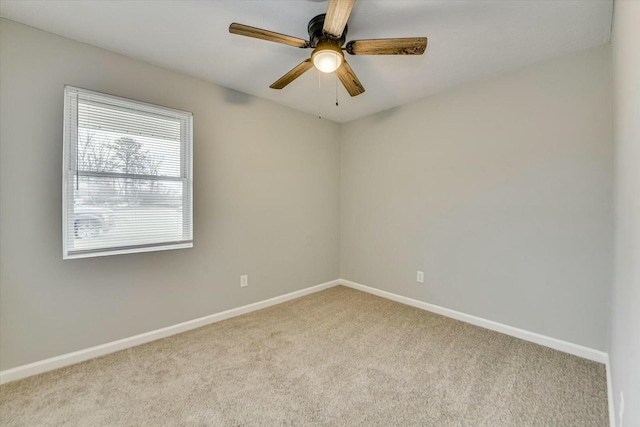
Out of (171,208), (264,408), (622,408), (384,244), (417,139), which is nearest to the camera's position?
(622,408)

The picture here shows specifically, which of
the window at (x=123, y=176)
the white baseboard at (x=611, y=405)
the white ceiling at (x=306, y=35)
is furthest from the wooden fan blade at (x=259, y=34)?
the white baseboard at (x=611, y=405)

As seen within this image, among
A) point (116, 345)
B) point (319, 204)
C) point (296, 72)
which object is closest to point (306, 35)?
point (296, 72)

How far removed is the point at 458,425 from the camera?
1.55 m

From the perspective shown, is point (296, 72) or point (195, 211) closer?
point (296, 72)

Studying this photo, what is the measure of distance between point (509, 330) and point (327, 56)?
2.83 meters

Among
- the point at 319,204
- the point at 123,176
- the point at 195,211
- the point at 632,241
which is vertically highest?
the point at 123,176

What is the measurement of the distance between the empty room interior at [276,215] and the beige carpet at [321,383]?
0.02m

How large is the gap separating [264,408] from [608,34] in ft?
11.4

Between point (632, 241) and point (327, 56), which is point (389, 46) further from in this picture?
point (632, 241)

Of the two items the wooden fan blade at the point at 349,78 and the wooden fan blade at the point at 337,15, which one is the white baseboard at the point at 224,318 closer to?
the wooden fan blade at the point at 349,78

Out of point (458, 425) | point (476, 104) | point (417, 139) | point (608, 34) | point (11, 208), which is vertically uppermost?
point (608, 34)

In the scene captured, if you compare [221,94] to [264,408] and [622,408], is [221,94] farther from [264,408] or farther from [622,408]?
[622,408]

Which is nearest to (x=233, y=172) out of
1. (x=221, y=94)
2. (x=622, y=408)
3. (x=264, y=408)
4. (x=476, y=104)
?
(x=221, y=94)

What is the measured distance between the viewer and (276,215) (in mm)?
3387
